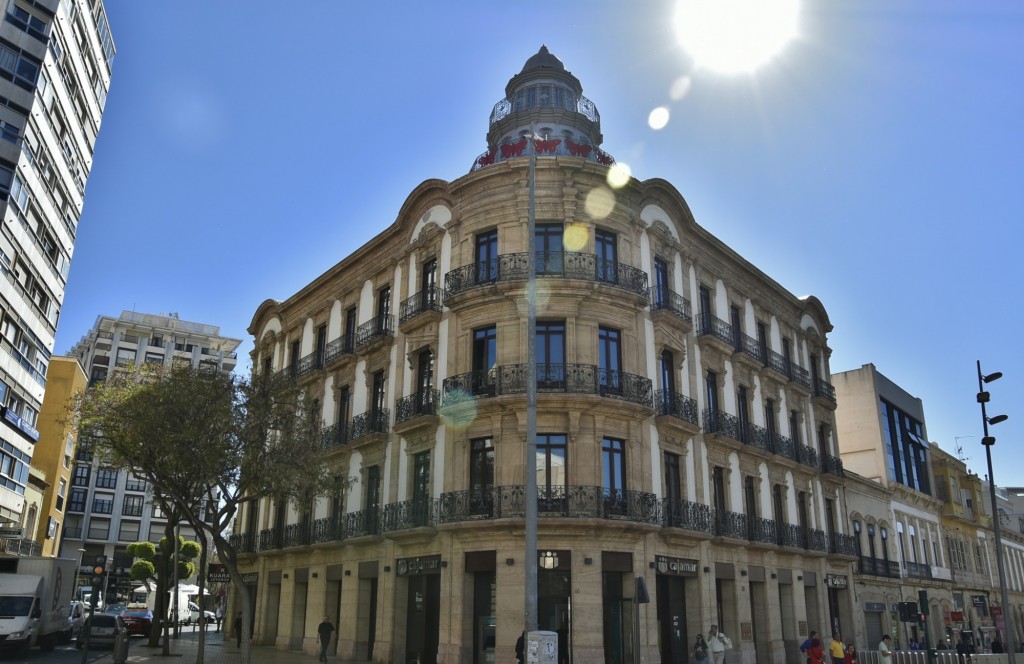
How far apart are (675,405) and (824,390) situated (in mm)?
14128

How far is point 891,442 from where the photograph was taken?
140 feet

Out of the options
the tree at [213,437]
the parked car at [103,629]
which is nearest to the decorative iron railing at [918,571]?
the tree at [213,437]

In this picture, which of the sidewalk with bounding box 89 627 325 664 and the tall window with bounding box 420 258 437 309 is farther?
the tall window with bounding box 420 258 437 309

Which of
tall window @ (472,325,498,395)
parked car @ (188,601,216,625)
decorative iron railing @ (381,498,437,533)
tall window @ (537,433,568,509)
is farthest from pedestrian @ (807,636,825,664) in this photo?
parked car @ (188,601,216,625)

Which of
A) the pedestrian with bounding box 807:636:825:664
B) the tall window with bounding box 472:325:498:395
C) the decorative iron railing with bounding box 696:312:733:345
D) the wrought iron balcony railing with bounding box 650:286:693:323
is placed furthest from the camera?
the decorative iron railing with bounding box 696:312:733:345

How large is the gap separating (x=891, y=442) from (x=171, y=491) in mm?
36949

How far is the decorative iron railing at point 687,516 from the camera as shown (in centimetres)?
2348

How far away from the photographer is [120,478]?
271 ft

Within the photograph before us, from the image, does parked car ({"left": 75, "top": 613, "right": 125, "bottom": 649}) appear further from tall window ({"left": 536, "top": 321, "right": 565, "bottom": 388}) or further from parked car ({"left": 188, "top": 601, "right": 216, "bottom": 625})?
parked car ({"left": 188, "top": 601, "right": 216, "bottom": 625})

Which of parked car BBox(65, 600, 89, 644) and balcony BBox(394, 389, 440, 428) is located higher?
balcony BBox(394, 389, 440, 428)

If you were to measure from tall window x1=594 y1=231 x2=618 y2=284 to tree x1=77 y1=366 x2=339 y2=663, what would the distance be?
1035 cm

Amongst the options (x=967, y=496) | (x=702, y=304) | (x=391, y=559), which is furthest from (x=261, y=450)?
(x=967, y=496)

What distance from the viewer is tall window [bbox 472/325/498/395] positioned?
23.0 m

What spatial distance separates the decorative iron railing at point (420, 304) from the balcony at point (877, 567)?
2266 centimetres
